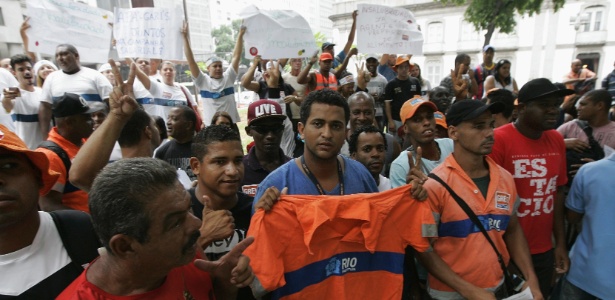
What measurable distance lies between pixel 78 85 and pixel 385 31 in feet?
17.4

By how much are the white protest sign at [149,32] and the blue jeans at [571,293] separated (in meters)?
5.31

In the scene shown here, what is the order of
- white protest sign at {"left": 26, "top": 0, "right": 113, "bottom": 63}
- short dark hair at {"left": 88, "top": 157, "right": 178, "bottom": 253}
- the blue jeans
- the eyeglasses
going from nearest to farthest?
short dark hair at {"left": 88, "top": 157, "right": 178, "bottom": 253}
the blue jeans
the eyeglasses
white protest sign at {"left": 26, "top": 0, "right": 113, "bottom": 63}

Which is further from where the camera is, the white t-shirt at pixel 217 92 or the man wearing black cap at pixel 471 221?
the white t-shirt at pixel 217 92

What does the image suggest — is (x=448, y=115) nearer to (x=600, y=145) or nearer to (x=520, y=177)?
(x=520, y=177)

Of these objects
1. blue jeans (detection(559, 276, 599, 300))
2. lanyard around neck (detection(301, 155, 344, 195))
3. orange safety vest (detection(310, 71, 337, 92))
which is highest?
orange safety vest (detection(310, 71, 337, 92))

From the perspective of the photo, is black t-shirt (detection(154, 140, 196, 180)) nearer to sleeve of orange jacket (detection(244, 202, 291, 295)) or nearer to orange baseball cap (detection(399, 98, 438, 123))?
sleeve of orange jacket (detection(244, 202, 291, 295))

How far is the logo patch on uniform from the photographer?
2.25m

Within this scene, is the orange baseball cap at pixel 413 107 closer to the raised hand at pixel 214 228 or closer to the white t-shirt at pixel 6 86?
the raised hand at pixel 214 228

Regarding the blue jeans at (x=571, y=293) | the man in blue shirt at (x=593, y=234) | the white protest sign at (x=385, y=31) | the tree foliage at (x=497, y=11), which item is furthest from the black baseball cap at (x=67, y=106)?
the tree foliage at (x=497, y=11)

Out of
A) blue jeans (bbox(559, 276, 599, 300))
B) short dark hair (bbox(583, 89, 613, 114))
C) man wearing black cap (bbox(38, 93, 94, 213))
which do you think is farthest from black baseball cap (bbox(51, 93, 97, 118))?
short dark hair (bbox(583, 89, 613, 114))

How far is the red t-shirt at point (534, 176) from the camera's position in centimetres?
278

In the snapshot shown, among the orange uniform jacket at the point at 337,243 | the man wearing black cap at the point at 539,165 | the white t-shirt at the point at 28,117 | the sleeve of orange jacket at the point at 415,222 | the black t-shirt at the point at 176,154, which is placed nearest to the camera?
the orange uniform jacket at the point at 337,243

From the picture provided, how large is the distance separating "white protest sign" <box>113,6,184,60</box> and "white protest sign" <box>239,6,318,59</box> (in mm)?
1134

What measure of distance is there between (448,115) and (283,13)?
14.6ft
